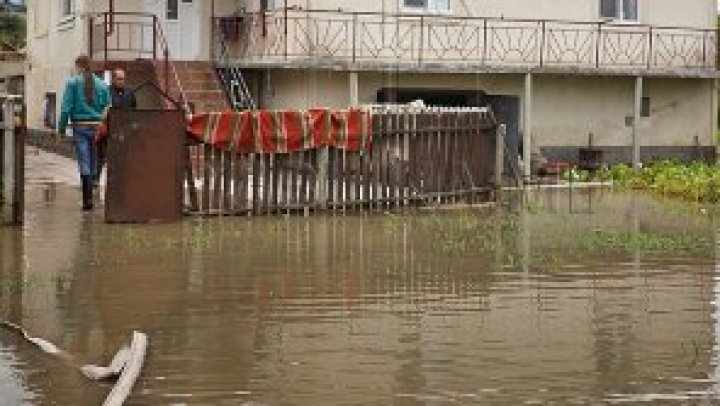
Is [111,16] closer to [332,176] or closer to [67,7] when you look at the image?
[67,7]

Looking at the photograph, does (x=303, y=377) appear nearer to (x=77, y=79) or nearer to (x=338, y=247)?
(x=338, y=247)

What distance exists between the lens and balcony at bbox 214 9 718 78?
2438 centimetres

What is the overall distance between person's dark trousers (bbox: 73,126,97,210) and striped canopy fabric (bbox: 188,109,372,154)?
1.70 m

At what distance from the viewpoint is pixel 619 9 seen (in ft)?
90.8

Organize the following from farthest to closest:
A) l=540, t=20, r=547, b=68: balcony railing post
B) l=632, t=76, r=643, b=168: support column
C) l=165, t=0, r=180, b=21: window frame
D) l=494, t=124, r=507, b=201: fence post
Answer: l=632, t=76, r=643, b=168: support column
l=165, t=0, r=180, b=21: window frame
l=540, t=20, r=547, b=68: balcony railing post
l=494, t=124, r=507, b=201: fence post

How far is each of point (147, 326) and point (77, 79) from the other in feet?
27.9

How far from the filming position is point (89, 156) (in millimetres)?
15812

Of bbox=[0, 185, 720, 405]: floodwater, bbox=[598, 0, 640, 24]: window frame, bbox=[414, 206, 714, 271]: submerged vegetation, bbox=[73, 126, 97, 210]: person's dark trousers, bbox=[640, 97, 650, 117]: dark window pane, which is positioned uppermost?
bbox=[598, 0, 640, 24]: window frame

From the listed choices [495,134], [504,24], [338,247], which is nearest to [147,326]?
[338,247]

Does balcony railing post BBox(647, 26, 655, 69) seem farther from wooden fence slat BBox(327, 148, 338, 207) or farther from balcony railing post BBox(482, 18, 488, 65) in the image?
wooden fence slat BBox(327, 148, 338, 207)

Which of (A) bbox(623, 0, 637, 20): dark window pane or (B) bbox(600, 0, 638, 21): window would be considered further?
(A) bbox(623, 0, 637, 20): dark window pane

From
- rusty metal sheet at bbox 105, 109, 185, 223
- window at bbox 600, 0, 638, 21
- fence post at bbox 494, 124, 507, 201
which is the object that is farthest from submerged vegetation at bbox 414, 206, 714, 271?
window at bbox 600, 0, 638, 21

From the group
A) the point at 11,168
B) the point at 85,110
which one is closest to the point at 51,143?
the point at 85,110

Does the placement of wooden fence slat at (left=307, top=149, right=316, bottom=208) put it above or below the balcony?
below
